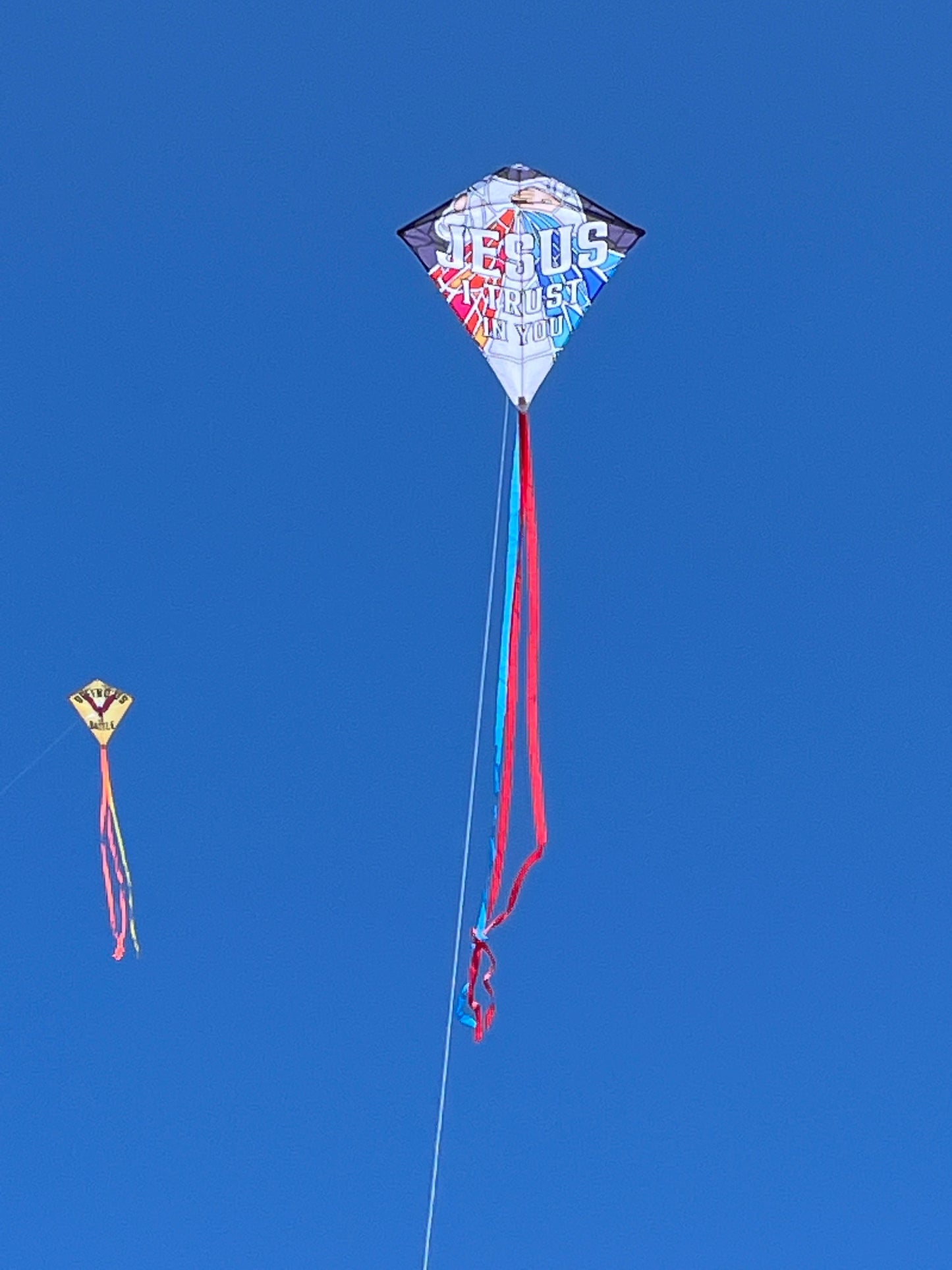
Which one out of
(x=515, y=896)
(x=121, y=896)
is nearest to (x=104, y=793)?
(x=121, y=896)

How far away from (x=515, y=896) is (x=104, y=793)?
9538mm

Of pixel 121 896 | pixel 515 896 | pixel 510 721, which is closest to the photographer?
pixel 515 896

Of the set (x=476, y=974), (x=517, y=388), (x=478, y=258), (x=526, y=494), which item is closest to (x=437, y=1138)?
(x=476, y=974)

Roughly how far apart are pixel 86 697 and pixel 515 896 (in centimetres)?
1051

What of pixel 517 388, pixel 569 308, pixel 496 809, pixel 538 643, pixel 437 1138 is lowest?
pixel 437 1138

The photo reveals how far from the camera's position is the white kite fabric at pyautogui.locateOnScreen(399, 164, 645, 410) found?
13.8 meters

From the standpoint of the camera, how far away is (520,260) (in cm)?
1396

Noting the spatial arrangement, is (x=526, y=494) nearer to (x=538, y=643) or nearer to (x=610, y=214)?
(x=538, y=643)

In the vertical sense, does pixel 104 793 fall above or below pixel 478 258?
A: below

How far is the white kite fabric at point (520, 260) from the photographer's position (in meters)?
13.8

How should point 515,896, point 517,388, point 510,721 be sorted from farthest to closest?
point 517,388
point 510,721
point 515,896

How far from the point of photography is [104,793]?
790 inches

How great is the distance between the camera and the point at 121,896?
19.5m

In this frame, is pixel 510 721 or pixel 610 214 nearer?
pixel 510 721
